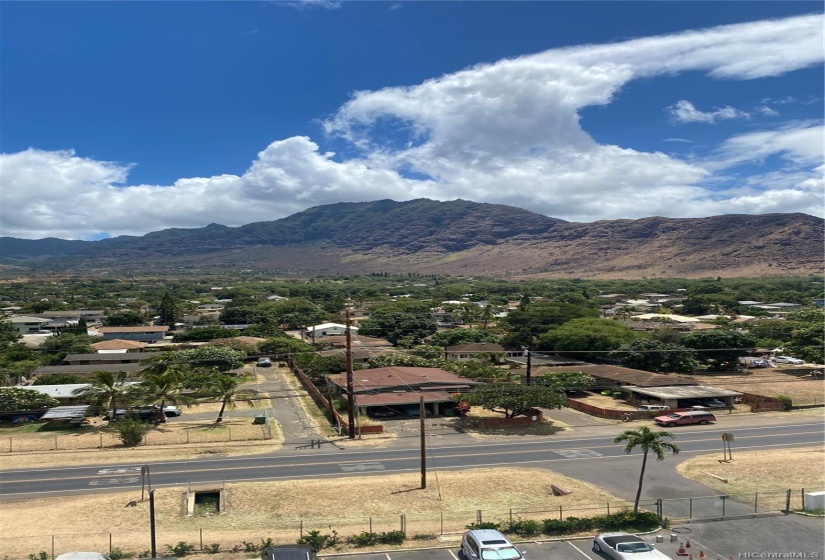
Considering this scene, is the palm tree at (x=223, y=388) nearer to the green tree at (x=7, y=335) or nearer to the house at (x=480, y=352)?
the house at (x=480, y=352)

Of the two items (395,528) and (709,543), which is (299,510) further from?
(709,543)

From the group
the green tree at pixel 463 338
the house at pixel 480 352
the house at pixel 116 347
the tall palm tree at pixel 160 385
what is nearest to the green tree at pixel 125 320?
the house at pixel 116 347

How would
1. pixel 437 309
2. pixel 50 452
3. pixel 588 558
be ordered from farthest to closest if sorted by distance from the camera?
pixel 437 309 < pixel 50 452 < pixel 588 558

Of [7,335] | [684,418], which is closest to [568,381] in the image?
[684,418]

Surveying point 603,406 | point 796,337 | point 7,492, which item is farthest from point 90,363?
point 796,337

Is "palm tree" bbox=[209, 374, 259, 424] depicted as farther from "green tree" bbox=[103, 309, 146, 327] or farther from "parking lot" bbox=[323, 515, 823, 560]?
"green tree" bbox=[103, 309, 146, 327]

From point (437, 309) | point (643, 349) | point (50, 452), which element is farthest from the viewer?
point (437, 309)

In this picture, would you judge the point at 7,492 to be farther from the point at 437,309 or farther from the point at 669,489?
the point at 437,309
